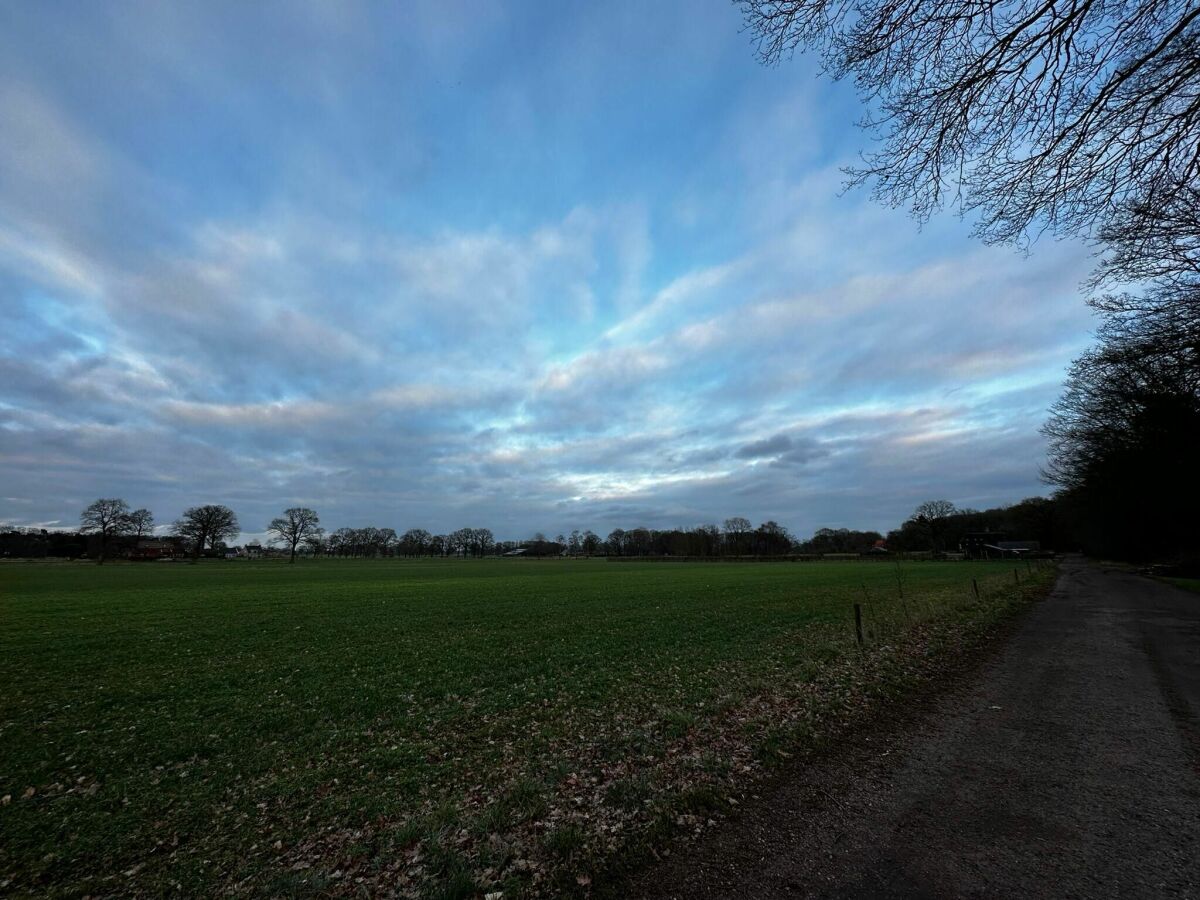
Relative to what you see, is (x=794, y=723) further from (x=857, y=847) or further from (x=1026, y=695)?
(x=1026, y=695)

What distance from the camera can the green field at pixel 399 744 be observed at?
507 cm

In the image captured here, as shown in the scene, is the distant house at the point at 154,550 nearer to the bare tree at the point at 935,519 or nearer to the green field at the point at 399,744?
the green field at the point at 399,744

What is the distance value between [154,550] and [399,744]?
174707 mm

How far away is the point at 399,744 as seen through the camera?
8.41m

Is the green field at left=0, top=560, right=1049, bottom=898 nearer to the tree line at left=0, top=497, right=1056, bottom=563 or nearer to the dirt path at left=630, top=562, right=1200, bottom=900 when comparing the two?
the dirt path at left=630, top=562, right=1200, bottom=900

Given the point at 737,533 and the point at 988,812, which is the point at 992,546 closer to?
the point at 737,533

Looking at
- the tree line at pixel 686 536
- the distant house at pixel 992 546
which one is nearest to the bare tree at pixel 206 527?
the tree line at pixel 686 536

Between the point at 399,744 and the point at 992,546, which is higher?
the point at 399,744

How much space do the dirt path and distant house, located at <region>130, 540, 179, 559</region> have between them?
178904 millimetres

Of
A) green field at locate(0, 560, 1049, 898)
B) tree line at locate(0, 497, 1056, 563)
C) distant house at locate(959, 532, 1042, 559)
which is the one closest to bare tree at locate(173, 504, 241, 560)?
tree line at locate(0, 497, 1056, 563)

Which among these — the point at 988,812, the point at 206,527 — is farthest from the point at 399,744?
the point at 206,527

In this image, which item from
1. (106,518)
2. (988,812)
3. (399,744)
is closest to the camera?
(988,812)

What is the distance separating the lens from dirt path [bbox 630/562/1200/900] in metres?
4.16

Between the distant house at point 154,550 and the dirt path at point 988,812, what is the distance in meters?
179
